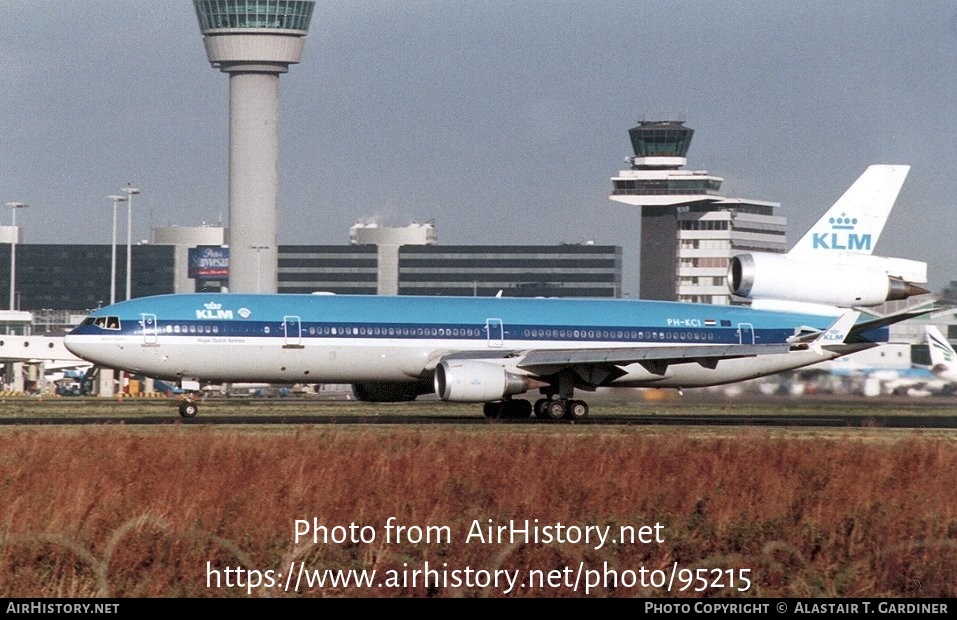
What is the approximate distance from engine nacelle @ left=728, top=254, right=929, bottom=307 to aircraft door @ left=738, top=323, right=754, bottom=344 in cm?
102

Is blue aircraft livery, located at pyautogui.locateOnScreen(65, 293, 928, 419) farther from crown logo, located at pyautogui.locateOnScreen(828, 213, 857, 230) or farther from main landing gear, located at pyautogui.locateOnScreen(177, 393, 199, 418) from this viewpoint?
crown logo, located at pyautogui.locateOnScreen(828, 213, 857, 230)

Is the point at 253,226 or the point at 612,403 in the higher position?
the point at 253,226

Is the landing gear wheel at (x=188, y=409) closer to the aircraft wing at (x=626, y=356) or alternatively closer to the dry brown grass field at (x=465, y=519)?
the aircraft wing at (x=626, y=356)

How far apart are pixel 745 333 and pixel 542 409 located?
8.65 metres

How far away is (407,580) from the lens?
1588cm

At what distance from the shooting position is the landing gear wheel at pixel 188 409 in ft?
148

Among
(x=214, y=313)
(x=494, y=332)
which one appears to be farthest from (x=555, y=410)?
(x=214, y=313)

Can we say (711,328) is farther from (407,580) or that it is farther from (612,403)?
(407,580)

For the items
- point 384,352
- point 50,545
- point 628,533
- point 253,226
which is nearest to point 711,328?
point 384,352

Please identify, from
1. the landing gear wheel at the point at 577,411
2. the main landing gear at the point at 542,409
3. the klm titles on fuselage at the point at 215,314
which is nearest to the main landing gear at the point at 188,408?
the klm titles on fuselage at the point at 215,314

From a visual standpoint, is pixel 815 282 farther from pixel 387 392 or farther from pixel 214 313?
pixel 214 313

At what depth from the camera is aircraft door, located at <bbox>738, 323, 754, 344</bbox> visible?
5162 cm

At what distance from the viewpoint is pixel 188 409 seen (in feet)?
148
